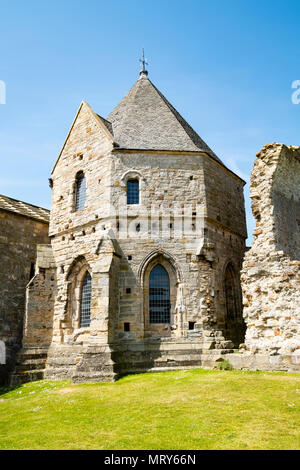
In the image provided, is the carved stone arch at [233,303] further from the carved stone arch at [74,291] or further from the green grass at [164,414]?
the carved stone arch at [74,291]

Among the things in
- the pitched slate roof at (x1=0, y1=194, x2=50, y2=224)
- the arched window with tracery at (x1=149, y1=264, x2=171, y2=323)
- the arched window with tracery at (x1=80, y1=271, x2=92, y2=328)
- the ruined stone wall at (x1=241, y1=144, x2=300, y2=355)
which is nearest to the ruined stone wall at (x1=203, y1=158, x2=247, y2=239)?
the ruined stone wall at (x1=241, y1=144, x2=300, y2=355)

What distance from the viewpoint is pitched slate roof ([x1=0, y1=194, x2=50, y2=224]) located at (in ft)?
61.5

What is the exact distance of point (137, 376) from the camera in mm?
12773

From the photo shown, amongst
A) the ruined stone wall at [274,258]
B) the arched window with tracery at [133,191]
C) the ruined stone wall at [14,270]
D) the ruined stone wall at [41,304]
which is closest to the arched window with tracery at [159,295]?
the arched window with tracery at [133,191]

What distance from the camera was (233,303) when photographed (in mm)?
16859

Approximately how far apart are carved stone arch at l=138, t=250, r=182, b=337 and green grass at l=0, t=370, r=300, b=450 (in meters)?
2.40

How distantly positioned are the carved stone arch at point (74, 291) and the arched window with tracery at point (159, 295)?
286 cm

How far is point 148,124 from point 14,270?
9.72 metres

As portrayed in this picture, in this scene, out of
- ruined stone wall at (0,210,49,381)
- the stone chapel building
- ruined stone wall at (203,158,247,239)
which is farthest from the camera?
ruined stone wall at (0,210,49,381)

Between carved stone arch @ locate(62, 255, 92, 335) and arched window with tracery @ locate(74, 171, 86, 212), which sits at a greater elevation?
arched window with tracery @ locate(74, 171, 86, 212)

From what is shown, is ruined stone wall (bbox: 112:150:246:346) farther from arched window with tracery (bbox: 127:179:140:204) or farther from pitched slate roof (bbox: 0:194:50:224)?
pitched slate roof (bbox: 0:194:50:224)

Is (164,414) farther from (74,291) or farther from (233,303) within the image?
(233,303)

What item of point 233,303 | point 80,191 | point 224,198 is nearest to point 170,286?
point 233,303

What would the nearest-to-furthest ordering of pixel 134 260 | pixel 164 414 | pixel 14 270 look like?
pixel 164 414
pixel 134 260
pixel 14 270
